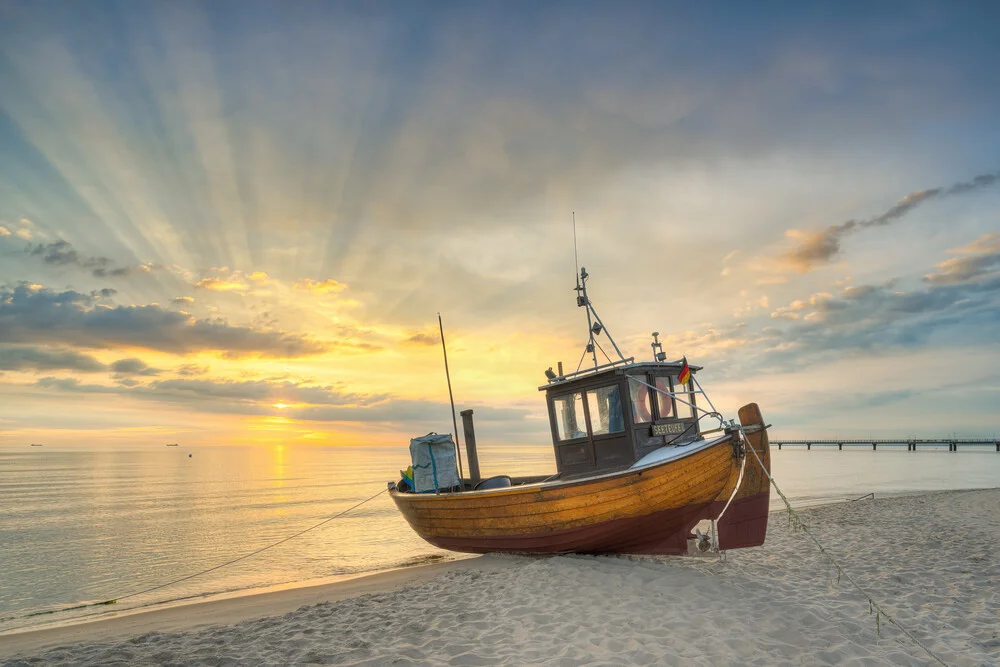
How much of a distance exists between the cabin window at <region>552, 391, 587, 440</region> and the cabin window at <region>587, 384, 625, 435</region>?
22 cm

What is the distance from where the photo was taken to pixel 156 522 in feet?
79.8

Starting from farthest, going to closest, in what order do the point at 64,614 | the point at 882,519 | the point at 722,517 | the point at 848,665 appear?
the point at 882,519
the point at 64,614
the point at 722,517
the point at 848,665

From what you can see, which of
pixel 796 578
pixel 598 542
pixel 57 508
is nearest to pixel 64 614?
pixel 598 542

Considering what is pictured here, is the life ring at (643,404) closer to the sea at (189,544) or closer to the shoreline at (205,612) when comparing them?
the shoreline at (205,612)

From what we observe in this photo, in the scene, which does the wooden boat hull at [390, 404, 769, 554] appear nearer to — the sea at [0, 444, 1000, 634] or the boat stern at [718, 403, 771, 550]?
the boat stern at [718, 403, 771, 550]

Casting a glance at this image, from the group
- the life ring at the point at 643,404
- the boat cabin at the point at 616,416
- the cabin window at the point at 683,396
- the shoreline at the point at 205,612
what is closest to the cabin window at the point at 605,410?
the boat cabin at the point at 616,416

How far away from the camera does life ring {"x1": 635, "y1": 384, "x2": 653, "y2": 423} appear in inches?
397

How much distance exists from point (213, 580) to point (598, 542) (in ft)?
33.1

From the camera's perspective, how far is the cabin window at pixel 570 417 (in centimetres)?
1064

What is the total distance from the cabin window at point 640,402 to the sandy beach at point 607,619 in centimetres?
248

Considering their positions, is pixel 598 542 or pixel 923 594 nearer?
pixel 923 594

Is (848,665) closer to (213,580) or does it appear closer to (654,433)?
(654,433)

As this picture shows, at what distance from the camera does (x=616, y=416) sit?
399 inches

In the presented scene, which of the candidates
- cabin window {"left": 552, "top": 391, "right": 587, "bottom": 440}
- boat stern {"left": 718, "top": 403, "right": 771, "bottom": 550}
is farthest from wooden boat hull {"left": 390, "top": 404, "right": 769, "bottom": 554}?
cabin window {"left": 552, "top": 391, "right": 587, "bottom": 440}
